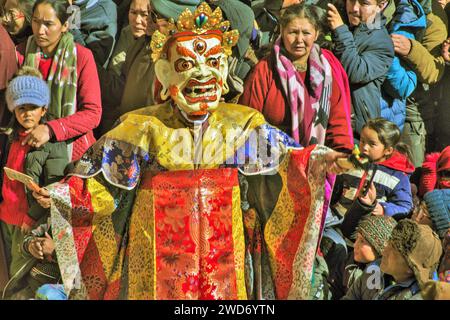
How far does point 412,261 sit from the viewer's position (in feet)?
21.5

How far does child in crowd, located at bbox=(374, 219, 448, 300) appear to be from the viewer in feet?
→ 21.4

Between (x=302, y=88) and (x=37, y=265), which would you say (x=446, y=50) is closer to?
(x=302, y=88)

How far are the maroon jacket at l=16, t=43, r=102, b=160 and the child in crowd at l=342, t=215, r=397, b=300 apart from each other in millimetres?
1493

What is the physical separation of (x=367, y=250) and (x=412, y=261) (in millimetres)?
590

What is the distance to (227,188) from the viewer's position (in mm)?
6996

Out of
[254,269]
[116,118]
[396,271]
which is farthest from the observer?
[116,118]

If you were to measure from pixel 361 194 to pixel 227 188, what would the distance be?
30.7 inches

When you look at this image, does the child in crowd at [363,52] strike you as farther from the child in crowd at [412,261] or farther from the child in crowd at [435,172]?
the child in crowd at [412,261]

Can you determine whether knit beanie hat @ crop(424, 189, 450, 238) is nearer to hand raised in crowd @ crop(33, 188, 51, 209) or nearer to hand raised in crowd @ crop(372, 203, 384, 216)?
hand raised in crowd @ crop(372, 203, 384, 216)

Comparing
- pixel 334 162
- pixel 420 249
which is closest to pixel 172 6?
pixel 334 162

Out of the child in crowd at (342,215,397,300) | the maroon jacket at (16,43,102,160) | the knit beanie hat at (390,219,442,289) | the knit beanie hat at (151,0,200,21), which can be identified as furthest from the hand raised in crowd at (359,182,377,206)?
the maroon jacket at (16,43,102,160)

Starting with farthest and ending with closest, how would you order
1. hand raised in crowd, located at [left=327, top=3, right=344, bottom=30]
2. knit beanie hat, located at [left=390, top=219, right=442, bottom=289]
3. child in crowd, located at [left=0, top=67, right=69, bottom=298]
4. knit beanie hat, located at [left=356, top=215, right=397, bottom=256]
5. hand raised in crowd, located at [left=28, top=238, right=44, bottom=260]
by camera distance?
hand raised in crowd, located at [left=327, top=3, right=344, bottom=30] < child in crowd, located at [left=0, top=67, right=69, bottom=298] < hand raised in crowd, located at [left=28, top=238, right=44, bottom=260] < knit beanie hat, located at [left=356, top=215, right=397, bottom=256] < knit beanie hat, located at [left=390, top=219, right=442, bottom=289]

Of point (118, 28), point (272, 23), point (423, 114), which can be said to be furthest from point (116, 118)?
point (423, 114)
